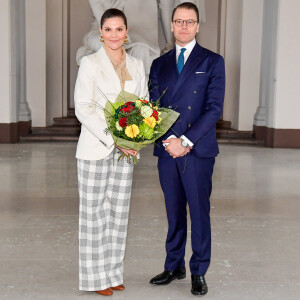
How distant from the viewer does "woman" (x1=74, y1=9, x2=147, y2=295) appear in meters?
3.59

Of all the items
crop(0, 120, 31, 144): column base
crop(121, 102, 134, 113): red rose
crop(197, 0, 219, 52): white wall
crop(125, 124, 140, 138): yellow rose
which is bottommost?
crop(0, 120, 31, 144): column base

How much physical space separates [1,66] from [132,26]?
9.34 feet

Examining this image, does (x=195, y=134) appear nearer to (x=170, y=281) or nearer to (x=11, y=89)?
(x=170, y=281)

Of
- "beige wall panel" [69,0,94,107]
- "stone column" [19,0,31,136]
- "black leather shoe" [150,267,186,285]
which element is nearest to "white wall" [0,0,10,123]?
"stone column" [19,0,31,136]

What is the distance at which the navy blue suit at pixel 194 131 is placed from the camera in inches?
147

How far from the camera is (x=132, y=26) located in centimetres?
1318

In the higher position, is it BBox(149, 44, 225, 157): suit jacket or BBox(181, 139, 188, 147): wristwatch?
BBox(149, 44, 225, 157): suit jacket

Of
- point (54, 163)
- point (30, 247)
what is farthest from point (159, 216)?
point (54, 163)

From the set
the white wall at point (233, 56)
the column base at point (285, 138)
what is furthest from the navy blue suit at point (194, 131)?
the white wall at point (233, 56)

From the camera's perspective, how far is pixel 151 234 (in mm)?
5363

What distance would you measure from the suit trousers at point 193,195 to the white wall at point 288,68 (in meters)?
8.53

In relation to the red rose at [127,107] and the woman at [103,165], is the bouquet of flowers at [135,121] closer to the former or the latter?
the red rose at [127,107]

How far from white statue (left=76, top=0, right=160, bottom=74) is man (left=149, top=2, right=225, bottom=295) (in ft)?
28.1

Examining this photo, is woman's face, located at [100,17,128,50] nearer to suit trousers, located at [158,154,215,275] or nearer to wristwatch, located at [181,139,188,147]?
wristwatch, located at [181,139,188,147]
